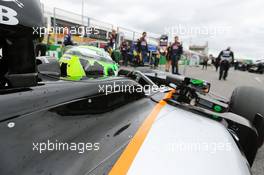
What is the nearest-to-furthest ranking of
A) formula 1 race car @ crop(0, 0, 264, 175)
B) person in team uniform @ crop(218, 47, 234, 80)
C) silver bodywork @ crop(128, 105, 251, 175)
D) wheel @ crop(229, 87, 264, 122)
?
formula 1 race car @ crop(0, 0, 264, 175), silver bodywork @ crop(128, 105, 251, 175), wheel @ crop(229, 87, 264, 122), person in team uniform @ crop(218, 47, 234, 80)

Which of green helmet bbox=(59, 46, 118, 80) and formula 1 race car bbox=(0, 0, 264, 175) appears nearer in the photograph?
formula 1 race car bbox=(0, 0, 264, 175)

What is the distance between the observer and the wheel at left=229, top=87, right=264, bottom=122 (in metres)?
2.13

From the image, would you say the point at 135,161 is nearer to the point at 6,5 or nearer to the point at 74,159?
the point at 74,159

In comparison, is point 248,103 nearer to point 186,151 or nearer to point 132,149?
point 186,151

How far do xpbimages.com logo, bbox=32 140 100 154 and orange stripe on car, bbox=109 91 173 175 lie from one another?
0.43 feet

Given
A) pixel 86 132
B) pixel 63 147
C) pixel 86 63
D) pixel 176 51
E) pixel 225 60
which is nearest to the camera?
pixel 63 147

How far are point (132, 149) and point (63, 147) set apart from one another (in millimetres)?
284

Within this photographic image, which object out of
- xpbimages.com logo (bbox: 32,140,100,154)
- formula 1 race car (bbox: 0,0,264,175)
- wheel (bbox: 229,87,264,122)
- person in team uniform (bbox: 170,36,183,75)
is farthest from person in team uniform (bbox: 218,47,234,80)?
xpbimages.com logo (bbox: 32,140,100,154)

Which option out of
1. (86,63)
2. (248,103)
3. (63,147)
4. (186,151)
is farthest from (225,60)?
(63,147)

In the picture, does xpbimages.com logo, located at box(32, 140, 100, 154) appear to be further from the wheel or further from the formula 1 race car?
the wheel

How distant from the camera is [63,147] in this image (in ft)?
2.77

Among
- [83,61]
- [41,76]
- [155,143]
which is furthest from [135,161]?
[83,61]

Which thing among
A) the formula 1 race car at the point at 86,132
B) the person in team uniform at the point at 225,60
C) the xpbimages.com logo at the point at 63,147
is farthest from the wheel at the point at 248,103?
the person in team uniform at the point at 225,60

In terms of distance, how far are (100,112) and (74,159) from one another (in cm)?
34
